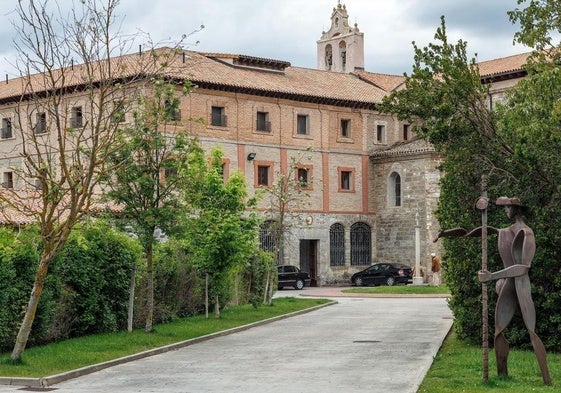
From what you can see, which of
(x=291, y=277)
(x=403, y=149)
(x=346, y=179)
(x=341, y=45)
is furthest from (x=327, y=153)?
(x=341, y=45)

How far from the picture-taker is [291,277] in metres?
52.2

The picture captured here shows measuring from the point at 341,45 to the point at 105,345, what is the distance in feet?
219

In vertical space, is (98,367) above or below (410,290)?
below

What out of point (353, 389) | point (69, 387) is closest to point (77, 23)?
point (69, 387)

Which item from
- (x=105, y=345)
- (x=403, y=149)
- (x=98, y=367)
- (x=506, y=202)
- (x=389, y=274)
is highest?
(x=403, y=149)

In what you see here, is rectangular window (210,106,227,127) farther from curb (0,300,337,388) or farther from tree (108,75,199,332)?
tree (108,75,199,332)

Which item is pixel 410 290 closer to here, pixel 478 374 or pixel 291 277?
pixel 291 277

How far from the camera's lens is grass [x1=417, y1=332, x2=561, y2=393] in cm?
1343

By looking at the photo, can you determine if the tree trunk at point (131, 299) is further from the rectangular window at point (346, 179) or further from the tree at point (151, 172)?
the rectangular window at point (346, 179)

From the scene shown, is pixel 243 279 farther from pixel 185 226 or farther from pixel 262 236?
pixel 262 236

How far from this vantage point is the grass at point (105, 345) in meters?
16.6

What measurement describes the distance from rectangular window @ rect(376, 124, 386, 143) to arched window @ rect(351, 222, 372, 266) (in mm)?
5222

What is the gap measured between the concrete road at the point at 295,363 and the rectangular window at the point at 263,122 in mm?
26824

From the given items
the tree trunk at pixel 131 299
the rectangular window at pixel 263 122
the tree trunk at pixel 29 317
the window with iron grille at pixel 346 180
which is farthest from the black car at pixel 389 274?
the tree trunk at pixel 29 317
